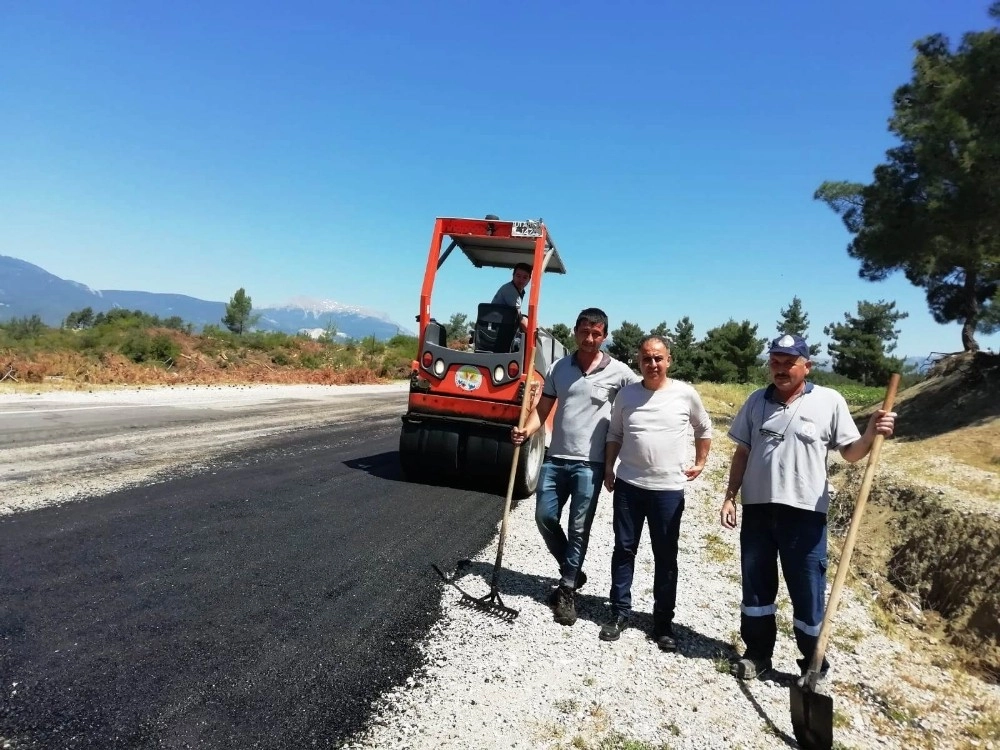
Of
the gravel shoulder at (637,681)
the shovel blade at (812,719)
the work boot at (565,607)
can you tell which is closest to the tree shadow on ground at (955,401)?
the gravel shoulder at (637,681)

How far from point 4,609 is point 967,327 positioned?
723 inches

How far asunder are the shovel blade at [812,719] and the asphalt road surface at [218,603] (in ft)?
6.08

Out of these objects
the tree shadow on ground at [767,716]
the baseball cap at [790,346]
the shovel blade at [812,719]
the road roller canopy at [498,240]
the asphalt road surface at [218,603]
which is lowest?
the tree shadow on ground at [767,716]

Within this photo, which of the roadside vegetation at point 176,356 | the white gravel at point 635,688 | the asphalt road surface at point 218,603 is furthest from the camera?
the roadside vegetation at point 176,356

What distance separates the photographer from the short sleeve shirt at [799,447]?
3.18m

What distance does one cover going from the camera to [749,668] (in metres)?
3.28

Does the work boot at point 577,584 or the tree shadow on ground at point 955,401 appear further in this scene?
the tree shadow on ground at point 955,401

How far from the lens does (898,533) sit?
A: 19.9 feet

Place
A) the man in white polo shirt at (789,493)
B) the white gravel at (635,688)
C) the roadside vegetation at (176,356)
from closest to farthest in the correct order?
1. the white gravel at (635,688)
2. the man in white polo shirt at (789,493)
3. the roadside vegetation at (176,356)

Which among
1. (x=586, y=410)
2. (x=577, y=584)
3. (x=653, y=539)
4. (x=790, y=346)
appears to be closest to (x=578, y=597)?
(x=577, y=584)

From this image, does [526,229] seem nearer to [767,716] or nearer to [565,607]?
[565,607]

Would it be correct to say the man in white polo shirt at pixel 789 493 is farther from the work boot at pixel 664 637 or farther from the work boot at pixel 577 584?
the work boot at pixel 577 584

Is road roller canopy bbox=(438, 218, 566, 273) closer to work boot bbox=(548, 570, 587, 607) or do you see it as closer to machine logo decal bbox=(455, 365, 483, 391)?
machine logo decal bbox=(455, 365, 483, 391)

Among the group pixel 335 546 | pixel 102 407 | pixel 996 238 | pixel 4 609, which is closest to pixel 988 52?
pixel 996 238
